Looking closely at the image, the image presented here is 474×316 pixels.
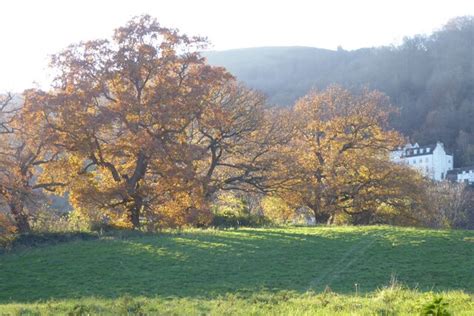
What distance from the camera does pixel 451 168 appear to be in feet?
338

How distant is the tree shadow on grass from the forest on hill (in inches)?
2478

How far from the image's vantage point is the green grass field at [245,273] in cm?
1177

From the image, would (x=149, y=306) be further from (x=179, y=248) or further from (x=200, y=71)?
(x=200, y=71)

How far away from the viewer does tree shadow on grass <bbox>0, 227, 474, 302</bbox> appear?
1536 centimetres

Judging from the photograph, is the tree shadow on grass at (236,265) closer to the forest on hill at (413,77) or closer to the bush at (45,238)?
the bush at (45,238)

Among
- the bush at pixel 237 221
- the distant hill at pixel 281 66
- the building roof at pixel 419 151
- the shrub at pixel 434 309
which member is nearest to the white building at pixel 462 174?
the building roof at pixel 419 151

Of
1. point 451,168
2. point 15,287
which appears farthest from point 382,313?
point 451,168

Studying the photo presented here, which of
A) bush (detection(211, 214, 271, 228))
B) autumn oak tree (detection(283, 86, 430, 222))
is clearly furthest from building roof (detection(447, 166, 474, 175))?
bush (detection(211, 214, 271, 228))

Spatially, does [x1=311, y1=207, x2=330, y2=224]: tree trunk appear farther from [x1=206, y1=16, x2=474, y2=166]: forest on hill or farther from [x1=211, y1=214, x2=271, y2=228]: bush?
[x1=206, y1=16, x2=474, y2=166]: forest on hill

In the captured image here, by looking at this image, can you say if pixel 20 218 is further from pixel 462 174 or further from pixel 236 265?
pixel 462 174

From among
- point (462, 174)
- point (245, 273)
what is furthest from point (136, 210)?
point (462, 174)

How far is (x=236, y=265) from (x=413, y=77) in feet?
321

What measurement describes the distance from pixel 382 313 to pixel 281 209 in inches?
1098

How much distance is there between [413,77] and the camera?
108062mm
